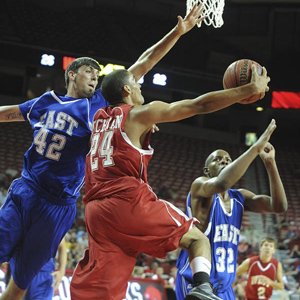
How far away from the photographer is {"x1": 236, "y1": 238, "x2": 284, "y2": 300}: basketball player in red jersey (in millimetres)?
7793

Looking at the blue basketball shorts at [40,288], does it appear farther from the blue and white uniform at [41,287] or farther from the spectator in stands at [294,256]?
the spectator in stands at [294,256]

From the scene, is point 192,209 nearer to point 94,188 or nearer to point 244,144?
point 94,188

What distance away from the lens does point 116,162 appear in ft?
11.9

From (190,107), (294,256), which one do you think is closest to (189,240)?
(190,107)

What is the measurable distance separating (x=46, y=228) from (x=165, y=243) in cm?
A: 109

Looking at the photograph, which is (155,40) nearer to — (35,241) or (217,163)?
(217,163)

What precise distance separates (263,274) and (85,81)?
14.7 ft

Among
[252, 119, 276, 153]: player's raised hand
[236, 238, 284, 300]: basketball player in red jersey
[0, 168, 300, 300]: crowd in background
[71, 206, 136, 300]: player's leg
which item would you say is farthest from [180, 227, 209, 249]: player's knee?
[0, 168, 300, 300]: crowd in background

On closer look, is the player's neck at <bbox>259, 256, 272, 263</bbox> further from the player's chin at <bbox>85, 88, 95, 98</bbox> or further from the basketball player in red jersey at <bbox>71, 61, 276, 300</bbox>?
the basketball player in red jersey at <bbox>71, 61, 276, 300</bbox>

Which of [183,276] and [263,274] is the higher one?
[263,274]

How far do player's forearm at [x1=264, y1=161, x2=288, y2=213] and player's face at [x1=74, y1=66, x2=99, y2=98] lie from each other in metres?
1.49

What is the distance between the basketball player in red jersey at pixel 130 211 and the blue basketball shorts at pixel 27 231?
2.06ft

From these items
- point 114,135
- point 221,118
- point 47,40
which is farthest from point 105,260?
point 221,118

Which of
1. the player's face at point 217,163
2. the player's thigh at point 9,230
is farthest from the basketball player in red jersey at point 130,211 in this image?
the player's face at point 217,163
